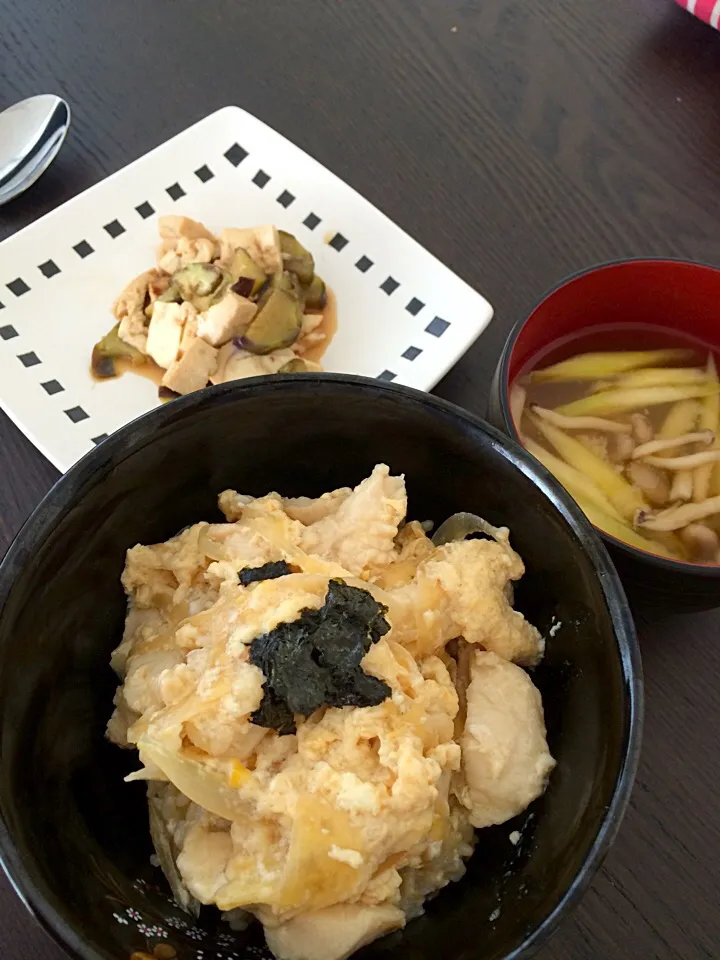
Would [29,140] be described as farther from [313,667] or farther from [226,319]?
[313,667]

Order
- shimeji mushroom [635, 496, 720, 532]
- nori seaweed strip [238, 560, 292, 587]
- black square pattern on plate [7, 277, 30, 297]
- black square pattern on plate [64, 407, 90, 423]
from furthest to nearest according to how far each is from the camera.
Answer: black square pattern on plate [7, 277, 30, 297] → black square pattern on plate [64, 407, 90, 423] → shimeji mushroom [635, 496, 720, 532] → nori seaweed strip [238, 560, 292, 587]

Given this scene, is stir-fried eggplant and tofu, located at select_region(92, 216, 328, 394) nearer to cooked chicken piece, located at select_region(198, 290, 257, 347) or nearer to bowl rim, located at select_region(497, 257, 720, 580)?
cooked chicken piece, located at select_region(198, 290, 257, 347)

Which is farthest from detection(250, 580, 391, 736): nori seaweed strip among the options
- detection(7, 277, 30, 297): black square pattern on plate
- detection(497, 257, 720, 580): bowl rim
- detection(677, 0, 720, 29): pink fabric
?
detection(677, 0, 720, 29): pink fabric

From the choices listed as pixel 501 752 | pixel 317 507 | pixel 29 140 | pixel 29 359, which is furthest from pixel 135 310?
pixel 501 752

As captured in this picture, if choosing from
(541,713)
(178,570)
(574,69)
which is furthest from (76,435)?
(574,69)

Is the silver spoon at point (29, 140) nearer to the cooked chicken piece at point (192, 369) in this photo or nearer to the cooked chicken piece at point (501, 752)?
the cooked chicken piece at point (192, 369)
